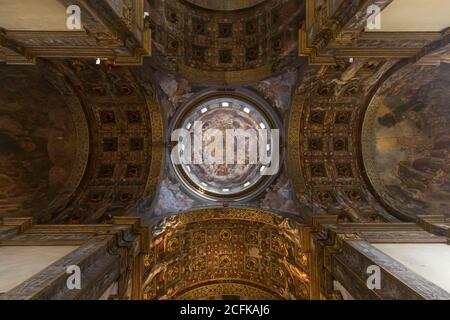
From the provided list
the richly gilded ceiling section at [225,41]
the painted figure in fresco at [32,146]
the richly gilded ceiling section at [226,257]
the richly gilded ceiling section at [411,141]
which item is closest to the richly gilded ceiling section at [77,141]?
the painted figure in fresco at [32,146]

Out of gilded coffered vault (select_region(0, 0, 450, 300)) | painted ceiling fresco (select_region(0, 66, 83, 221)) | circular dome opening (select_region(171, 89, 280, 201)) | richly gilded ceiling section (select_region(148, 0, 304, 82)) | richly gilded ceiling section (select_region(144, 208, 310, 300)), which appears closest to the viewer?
gilded coffered vault (select_region(0, 0, 450, 300))

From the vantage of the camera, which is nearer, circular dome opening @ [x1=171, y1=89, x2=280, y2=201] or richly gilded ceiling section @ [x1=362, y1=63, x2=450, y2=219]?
richly gilded ceiling section @ [x1=362, y1=63, x2=450, y2=219]

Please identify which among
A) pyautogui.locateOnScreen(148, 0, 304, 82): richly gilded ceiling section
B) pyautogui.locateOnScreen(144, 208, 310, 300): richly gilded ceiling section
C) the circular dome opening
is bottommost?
pyautogui.locateOnScreen(144, 208, 310, 300): richly gilded ceiling section

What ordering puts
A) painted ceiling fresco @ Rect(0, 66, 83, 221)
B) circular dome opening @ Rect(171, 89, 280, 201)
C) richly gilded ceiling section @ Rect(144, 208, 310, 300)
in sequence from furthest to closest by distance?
1. circular dome opening @ Rect(171, 89, 280, 201)
2. richly gilded ceiling section @ Rect(144, 208, 310, 300)
3. painted ceiling fresco @ Rect(0, 66, 83, 221)

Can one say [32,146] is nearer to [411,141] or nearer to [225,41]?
[225,41]

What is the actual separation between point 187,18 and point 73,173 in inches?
352

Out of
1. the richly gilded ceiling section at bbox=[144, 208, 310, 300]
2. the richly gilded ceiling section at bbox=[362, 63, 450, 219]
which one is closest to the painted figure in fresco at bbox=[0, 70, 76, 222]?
the richly gilded ceiling section at bbox=[144, 208, 310, 300]

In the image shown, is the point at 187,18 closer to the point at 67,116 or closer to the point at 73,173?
the point at 67,116

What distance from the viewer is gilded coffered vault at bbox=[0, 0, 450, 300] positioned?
432 inches

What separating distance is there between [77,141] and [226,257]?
30.1ft

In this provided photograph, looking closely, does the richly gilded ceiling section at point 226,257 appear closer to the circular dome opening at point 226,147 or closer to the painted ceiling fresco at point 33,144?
the circular dome opening at point 226,147

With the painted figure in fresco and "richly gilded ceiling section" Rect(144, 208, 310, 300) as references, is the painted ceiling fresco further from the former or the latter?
"richly gilded ceiling section" Rect(144, 208, 310, 300)

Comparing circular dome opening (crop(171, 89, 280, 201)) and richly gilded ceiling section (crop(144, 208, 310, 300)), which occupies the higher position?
circular dome opening (crop(171, 89, 280, 201))

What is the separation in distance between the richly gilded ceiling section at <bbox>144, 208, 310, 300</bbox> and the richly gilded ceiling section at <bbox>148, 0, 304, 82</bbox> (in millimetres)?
6660
